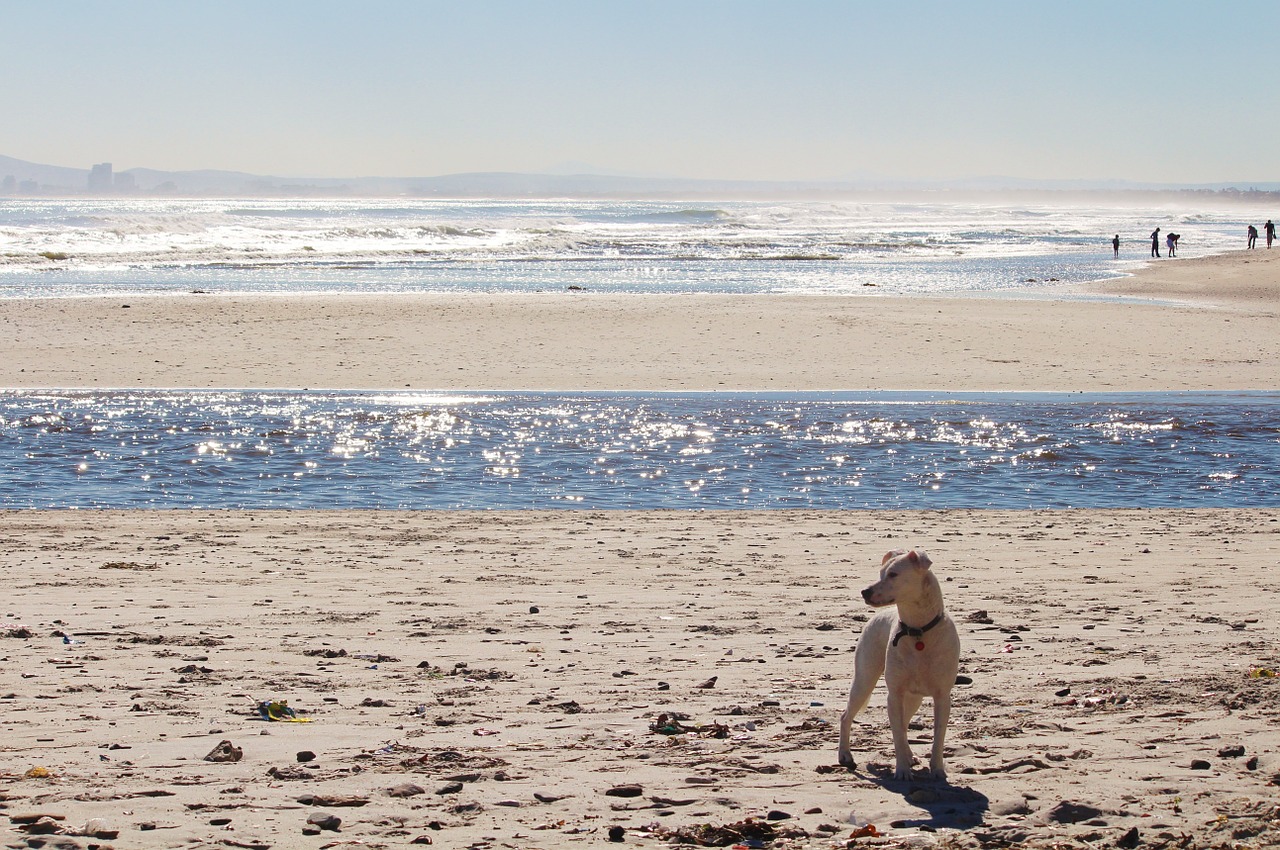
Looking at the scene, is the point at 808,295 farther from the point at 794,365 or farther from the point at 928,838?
the point at 928,838

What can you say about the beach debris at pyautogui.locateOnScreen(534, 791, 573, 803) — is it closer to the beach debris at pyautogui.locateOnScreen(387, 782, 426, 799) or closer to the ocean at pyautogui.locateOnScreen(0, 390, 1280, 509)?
the beach debris at pyautogui.locateOnScreen(387, 782, 426, 799)

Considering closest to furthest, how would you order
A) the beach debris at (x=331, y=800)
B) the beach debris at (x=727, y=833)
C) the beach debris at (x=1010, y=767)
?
the beach debris at (x=727, y=833) → the beach debris at (x=331, y=800) → the beach debris at (x=1010, y=767)

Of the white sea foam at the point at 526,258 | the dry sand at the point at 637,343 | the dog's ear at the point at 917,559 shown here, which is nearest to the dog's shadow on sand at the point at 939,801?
the dog's ear at the point at 917,559

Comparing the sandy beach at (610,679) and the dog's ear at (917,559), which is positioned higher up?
the dog's ear at (917,559)

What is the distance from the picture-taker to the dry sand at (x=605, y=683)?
14.5 ft

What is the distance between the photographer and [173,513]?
10.5 metres

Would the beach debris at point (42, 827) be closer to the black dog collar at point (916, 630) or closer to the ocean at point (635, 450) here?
the black dog collar at point (916, 630)

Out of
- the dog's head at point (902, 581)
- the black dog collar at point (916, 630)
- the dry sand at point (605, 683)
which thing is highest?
the dog's head at point (902, 581)

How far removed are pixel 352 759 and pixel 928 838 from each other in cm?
213

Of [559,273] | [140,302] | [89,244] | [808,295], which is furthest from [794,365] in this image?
[89,244]

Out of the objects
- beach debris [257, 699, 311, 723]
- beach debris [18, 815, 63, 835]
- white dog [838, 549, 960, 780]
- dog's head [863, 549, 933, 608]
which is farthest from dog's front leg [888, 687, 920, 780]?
beach debris [18, 815, 63, 835]

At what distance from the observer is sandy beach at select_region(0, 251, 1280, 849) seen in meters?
4.41

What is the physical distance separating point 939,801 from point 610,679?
6.25 ft

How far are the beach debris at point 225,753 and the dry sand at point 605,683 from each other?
6 cm
